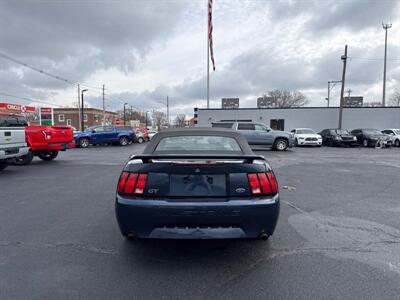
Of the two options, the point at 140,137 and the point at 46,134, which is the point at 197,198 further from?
the point at 140,137

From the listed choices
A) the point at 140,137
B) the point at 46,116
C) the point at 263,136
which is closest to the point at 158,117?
the point at 46,116

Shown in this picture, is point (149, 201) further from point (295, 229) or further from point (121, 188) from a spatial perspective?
point (295, 229)

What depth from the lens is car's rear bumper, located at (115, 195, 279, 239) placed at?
2.96 metres

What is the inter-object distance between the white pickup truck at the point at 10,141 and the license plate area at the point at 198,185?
8.09 meters

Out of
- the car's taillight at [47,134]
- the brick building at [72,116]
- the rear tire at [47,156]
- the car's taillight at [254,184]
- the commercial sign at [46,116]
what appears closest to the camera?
the car's taillight at [254,184]

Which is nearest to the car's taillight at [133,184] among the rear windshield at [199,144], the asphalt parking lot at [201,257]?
the asphalt parking lot at [201,257]

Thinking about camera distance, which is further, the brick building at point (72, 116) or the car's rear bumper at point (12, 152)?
the brick building at point (72, 116)

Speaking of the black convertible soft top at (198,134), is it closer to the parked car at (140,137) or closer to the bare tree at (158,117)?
the parked car at (140,137)

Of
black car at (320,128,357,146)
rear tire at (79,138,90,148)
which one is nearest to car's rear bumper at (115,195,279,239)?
rear tire at (79,138,90,148)

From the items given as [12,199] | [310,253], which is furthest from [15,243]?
[310,253]

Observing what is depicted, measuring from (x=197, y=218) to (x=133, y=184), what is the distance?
0.81 metres

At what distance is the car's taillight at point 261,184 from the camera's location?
3084 millimetres

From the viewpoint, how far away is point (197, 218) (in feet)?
9.70

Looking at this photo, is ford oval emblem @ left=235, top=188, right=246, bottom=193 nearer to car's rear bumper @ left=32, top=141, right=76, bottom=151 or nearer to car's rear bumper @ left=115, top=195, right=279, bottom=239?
car's rear bumper @ left=115, top=195, right=279, bottom=239
